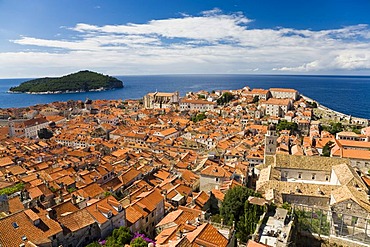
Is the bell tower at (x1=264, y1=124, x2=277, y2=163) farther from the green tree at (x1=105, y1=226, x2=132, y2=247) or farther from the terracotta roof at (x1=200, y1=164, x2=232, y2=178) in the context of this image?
the green tree at (x1=105, y1=226, x2=132, y2=247)

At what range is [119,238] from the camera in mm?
16109

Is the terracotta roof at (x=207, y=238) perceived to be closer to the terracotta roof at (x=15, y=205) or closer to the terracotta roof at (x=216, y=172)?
the terracotta roof at (x=15, y=205)

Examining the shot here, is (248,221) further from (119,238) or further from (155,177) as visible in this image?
(155,177)

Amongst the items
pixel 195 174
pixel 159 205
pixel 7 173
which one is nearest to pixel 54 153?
pixel 7 173

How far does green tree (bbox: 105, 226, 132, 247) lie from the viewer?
15863 millimetres

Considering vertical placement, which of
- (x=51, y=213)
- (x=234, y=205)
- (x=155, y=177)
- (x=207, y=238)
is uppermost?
(x=207, y=238)

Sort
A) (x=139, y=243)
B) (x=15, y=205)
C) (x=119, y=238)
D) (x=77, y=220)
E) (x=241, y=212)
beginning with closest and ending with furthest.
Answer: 1. (x=139, y=243)
2. (x=119, y=238)
3. (x=77, y=220)
4. (x=15, y=205)
5. (x=241, y=212)

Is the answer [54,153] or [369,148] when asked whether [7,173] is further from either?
[369,148]

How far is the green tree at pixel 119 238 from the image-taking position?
52.0ft

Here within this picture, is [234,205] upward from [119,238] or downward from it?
upward

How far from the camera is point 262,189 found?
78.7 feet

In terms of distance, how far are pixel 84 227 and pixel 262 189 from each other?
46.7 feet

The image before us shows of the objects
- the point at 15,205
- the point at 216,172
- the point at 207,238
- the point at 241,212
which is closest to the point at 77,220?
the point at 15,205

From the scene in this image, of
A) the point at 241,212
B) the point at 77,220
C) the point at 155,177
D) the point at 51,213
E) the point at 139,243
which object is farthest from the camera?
the point at 155,177
